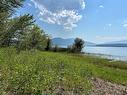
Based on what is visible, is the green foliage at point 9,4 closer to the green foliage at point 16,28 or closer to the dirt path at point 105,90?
the green foliage at point 16,28

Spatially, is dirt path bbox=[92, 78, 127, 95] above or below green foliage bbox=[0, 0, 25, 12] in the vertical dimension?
below

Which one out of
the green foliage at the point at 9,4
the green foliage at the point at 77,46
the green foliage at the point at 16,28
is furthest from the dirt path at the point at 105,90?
the green foliage at the point at 77,46

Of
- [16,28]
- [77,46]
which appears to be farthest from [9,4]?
[77,46]

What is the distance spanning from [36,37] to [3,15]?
81.2m

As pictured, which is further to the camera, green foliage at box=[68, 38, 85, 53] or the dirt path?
green foliage at box=[68, 38, 85, 53]

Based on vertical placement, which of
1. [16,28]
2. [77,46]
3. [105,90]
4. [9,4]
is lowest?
[105,90]

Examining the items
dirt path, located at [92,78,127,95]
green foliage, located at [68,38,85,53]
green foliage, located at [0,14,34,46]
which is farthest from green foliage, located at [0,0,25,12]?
green foliage, located at [68,38,85,53]

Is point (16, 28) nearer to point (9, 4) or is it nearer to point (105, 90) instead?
point (9, 4)

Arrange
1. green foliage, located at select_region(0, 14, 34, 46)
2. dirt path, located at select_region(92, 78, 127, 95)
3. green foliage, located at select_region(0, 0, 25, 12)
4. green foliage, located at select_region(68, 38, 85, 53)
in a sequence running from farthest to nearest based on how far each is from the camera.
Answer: green foliage, located at select_region(68, 38, 85, 53) < dirt path, located at select_region(92, 78, 127, 95) < green foliage, located at select_region(0, 14, 34, 46) < green foliage, located at select_region(0, 0, 25, 12)

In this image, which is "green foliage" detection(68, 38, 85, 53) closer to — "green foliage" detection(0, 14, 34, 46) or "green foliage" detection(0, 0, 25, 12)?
"green foliage" detection(0, 14, 34, 46)

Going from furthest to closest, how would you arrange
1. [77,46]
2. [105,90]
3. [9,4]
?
1. [77,46]
2. [105,90]
3. [9,4]

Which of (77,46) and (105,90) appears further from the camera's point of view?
(77,46)

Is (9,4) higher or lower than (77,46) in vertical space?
lower

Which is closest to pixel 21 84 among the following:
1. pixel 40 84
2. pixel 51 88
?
pixel 40 84
